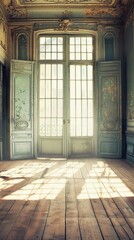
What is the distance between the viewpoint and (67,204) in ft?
9.59

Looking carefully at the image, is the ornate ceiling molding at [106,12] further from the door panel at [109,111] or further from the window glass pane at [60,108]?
the window glass pane at [60,108]

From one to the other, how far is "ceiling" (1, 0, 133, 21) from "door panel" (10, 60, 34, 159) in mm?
1380

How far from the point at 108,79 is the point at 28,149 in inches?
115

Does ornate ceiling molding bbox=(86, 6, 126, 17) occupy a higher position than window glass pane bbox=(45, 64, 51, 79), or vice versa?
ornate ceiling molding bbox=(86, 6, 126, 17)

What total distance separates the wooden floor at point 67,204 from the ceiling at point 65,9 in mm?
4257

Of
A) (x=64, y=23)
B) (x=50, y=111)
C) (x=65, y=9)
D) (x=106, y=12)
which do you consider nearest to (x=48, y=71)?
(x=50, y=111)

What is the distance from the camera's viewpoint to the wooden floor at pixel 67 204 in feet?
7.00

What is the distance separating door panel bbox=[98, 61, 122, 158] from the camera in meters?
6.75

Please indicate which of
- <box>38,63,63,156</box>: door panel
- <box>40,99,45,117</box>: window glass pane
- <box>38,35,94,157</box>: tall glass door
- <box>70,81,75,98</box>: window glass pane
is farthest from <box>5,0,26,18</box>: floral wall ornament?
<box>40,99,45,117</box>: window glass pane

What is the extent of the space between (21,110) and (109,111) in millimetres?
2405

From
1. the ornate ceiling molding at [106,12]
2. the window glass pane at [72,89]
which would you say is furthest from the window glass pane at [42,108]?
the ornate ceiling molding at [106,12]

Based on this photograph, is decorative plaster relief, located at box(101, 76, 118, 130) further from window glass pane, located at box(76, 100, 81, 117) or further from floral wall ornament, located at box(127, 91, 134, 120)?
window glass pane, located at box(76, 100, 81, 117)

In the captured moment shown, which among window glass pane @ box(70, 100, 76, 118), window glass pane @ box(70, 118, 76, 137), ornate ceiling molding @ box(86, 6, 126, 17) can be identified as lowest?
window glass pane @ box(70, 118, 76, 137)

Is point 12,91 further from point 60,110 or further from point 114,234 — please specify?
point 114,234
